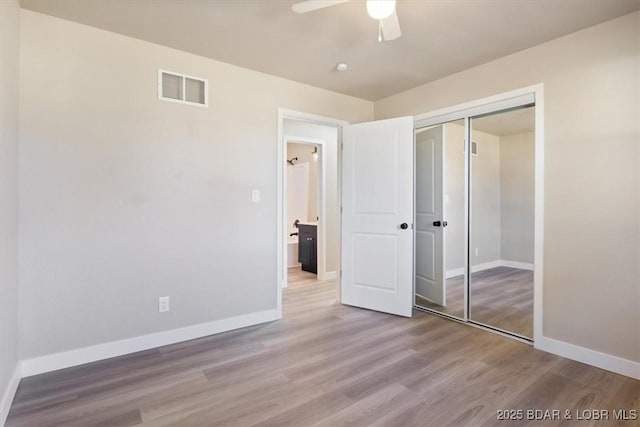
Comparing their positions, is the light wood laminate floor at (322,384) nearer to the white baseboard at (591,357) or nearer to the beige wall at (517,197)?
the white baseboard at (591,357)

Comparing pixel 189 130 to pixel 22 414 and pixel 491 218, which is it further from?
pixel 491 218

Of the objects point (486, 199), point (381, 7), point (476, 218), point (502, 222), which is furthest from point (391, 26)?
point (502, 222)

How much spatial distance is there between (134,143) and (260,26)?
4.29 ft

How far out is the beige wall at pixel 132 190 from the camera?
7.23ft

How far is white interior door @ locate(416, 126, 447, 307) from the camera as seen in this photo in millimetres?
3480

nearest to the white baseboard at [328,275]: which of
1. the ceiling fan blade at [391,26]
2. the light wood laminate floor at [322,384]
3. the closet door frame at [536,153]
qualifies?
the closet door frame at [536,153]

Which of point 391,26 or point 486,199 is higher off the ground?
point 391,26

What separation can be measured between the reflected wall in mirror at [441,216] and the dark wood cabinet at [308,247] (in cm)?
198

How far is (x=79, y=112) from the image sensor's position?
232cm

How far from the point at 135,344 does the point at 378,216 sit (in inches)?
98.7

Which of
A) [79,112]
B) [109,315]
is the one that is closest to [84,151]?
[79,112]

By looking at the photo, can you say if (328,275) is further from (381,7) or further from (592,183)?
(381,7)

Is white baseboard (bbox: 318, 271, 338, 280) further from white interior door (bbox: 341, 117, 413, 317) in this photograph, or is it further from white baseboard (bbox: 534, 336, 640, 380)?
white baseboard (bbox: 534, 336, 640, 380)

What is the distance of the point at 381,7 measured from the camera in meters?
1.61
